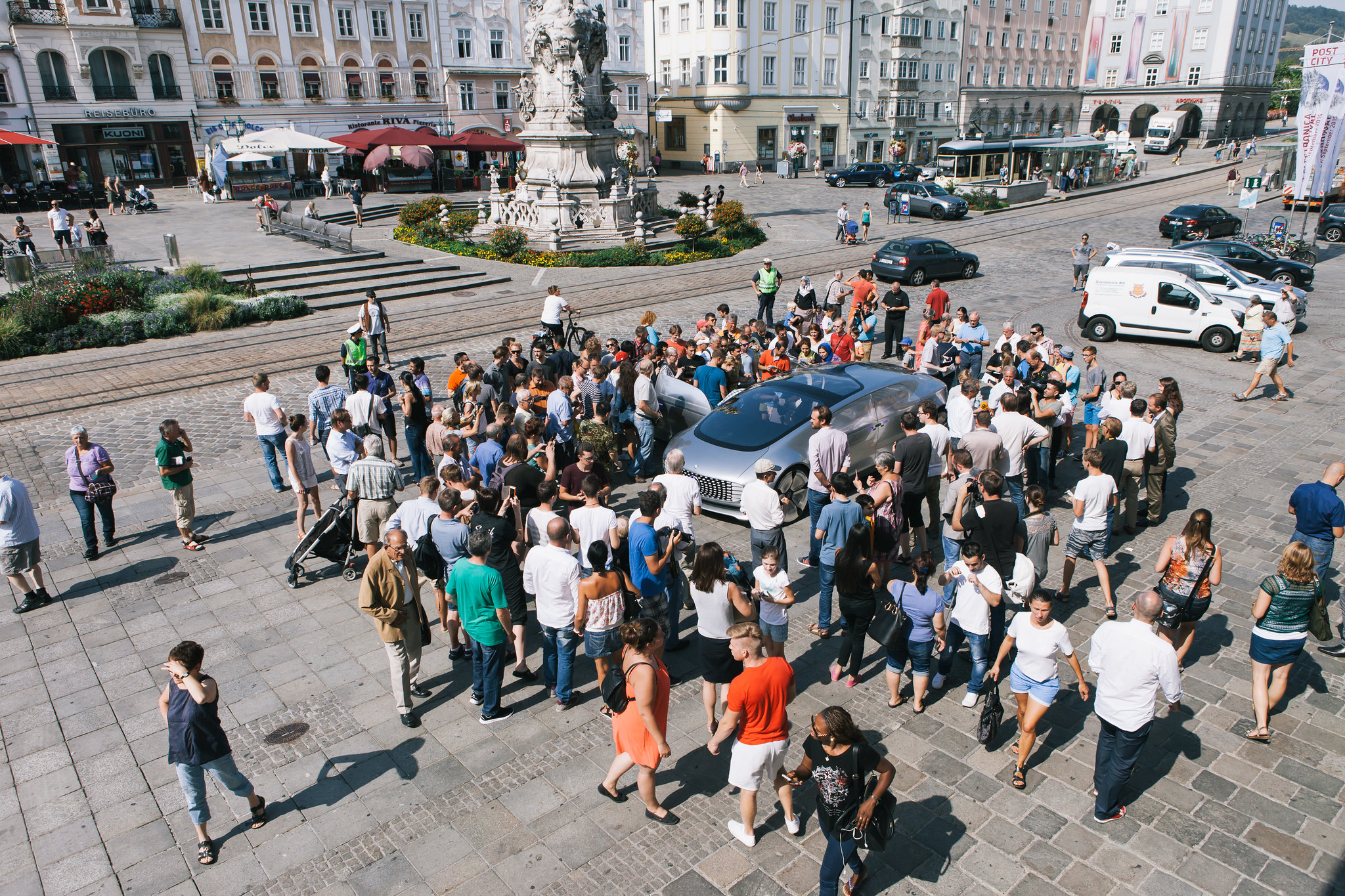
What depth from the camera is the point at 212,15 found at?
45625mm

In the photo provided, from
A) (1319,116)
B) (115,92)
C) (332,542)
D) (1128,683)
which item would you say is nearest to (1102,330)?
(1319,116)

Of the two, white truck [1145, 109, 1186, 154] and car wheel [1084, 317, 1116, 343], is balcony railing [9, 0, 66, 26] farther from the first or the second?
white truck [1145, 109, 1186, 154]

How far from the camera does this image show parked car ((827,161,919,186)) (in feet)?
160

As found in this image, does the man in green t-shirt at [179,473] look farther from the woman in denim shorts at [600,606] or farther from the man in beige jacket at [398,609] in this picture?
the woman in denim shorts at [600,606]

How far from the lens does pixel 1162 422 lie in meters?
10.1

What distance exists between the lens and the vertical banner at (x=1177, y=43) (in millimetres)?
80312

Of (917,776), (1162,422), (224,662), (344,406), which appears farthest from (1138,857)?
(344,406)

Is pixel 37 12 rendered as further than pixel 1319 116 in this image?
Yes

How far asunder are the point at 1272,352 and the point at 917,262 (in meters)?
11.1

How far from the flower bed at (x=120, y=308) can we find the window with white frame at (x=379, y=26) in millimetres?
32835

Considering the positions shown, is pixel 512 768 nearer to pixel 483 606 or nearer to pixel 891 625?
pixel 483 606

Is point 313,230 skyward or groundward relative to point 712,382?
skyward

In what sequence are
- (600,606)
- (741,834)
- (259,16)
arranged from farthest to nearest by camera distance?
(259,16) → (600,606) → (741,834)

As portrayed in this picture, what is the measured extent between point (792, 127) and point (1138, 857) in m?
62.7
